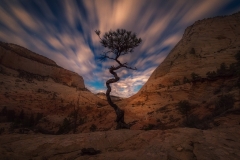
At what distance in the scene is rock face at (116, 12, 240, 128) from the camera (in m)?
24.8

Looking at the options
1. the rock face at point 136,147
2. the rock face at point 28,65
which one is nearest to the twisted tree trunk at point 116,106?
the rock face at point 136,147

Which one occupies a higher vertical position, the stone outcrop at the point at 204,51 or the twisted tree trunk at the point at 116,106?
the stone outcrop at the point at 204,51

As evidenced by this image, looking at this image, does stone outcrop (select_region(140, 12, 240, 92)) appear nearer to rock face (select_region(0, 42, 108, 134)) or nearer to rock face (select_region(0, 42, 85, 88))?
rock face (select_region(0, 42, 108, 134))

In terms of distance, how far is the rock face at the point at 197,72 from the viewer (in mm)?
24828

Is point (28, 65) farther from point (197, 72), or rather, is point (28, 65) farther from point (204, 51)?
point (204, 51)

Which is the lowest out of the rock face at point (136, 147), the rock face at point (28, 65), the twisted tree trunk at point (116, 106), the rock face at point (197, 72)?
the rock face at point (136, 147)

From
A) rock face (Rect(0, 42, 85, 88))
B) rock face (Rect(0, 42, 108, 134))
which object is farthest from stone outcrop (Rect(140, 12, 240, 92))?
rock face (Rect(0, 42, 85, 88))

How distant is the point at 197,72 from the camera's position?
3228 centimetres

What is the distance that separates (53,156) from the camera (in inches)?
202

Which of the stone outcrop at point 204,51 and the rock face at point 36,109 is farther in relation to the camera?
the stone outcrop at point 204,51

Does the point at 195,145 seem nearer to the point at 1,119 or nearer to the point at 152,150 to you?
the point at 152,150

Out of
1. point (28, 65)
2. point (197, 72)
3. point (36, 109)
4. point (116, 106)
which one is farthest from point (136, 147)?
point (28, 65)

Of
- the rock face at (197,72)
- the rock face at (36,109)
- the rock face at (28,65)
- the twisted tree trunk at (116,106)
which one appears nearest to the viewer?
the twisted tree trunk at (116,106)

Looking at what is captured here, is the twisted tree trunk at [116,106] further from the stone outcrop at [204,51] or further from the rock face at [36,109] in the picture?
the stone outcrop at [204,51]
